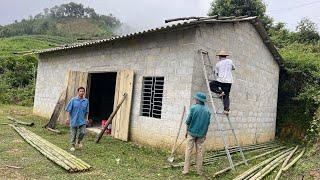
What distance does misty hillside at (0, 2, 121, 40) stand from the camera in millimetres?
61750

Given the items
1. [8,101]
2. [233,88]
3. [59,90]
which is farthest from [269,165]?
[8,101]

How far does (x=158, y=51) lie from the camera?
1146cm

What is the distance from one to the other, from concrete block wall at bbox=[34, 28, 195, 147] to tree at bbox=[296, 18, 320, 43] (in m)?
13.6

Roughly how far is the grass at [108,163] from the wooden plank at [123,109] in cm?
32

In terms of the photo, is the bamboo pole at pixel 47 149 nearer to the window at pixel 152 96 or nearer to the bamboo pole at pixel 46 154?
the bamboo pole at pixel 46 154

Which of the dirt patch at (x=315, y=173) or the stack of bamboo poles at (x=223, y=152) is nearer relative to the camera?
the dirt patch at (x=315, y=173)

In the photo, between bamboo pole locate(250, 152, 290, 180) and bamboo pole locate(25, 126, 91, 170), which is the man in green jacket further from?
bamboo pole locate(25, 126, 91, 170)

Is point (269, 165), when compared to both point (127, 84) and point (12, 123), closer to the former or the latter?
point (127, 84)

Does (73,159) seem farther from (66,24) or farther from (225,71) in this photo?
(66,24)

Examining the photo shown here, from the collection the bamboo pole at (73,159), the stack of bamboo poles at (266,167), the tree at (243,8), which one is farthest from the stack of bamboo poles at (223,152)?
the tree at (243,8)

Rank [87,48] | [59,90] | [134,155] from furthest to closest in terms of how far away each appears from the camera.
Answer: [59,90], [87,48], [134,155]

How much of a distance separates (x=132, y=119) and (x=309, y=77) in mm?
7577

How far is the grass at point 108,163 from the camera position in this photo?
25.3ft

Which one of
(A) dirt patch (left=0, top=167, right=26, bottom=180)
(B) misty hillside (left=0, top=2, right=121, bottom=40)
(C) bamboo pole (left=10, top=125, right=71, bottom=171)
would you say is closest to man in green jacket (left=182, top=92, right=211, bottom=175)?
(C) bamboo pole (left=10, top=125, right=71, bottom=171)
